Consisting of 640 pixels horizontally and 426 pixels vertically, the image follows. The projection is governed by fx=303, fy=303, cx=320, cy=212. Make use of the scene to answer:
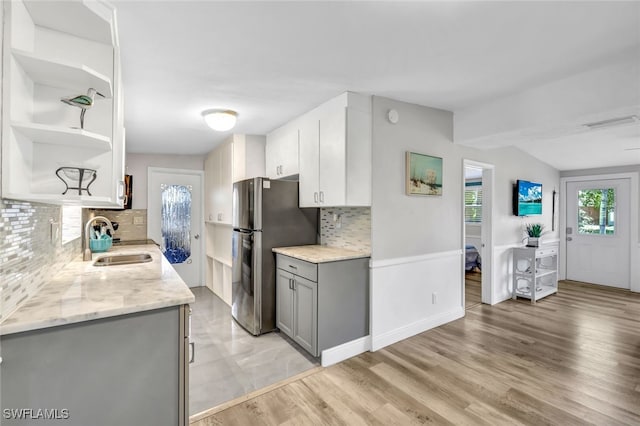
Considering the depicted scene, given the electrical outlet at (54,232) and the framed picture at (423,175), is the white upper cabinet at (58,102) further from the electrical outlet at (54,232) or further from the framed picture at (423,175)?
the framed picture at (423,175)

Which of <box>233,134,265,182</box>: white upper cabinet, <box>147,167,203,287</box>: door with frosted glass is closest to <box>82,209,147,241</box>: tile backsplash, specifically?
<box>147,167,203,287</box>: door with frosted glass

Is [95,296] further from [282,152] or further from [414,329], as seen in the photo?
[414,329]

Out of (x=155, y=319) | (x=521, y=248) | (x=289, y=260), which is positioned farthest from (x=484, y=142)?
(x=155, y=319)

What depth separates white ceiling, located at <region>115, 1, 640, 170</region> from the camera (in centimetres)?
152

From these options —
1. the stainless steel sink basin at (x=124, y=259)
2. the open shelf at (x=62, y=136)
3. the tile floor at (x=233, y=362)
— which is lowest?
the tile floor at (x=233, y=362)

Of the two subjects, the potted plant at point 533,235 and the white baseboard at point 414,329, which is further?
the potted plant at point 533,235

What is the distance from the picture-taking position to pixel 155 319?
1.28m

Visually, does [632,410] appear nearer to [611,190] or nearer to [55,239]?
[55,239]

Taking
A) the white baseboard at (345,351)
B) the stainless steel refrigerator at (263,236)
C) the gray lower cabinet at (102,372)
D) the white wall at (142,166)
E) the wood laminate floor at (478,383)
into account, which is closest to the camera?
the gray lower cabinet at (102,372)

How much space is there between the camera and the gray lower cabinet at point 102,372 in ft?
3.39

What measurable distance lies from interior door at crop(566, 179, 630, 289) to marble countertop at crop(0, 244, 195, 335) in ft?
21.5

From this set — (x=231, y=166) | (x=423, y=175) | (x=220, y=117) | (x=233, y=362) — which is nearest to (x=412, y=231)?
(x=423, y=175)

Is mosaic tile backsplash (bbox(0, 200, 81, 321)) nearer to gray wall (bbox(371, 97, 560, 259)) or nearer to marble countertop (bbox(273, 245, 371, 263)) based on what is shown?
marble countertop (bbox(273, 245, 371, 263))

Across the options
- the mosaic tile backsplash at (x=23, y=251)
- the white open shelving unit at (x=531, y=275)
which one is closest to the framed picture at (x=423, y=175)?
the white open shelving unit at (x=531, y=275)
